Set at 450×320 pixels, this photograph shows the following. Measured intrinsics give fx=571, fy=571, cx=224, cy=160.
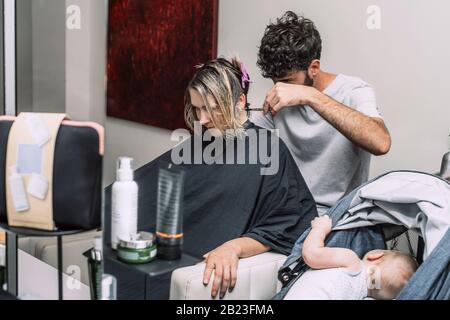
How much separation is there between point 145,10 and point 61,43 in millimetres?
1191

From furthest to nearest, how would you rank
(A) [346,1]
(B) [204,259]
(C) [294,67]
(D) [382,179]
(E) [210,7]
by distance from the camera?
(E) [210,7], (A) [346,1], (C) [294,67], (D) [382,179], (B) [204,259]

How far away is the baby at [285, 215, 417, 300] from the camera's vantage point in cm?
113

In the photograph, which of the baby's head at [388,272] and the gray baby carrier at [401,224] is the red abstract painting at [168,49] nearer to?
the gray baby carrier at [401,224]

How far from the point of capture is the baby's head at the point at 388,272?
1201 millimetres

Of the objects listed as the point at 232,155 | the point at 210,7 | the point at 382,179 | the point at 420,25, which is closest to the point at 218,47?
the point at 210,7

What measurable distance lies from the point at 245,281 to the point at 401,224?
473mm

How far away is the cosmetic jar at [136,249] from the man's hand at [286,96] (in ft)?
2.36

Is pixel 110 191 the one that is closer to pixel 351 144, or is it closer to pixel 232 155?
pixel 232 155

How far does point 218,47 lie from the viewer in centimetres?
225

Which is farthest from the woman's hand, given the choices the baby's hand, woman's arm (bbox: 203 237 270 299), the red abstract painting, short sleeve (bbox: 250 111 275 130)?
the red abstract painting

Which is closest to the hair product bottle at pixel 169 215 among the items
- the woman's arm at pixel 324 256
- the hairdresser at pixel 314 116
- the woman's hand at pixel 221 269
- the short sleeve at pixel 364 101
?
the woman's hand at pixel 221 269

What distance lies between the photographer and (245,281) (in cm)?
105

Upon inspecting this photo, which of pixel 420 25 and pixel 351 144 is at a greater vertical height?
pixel 420 25
